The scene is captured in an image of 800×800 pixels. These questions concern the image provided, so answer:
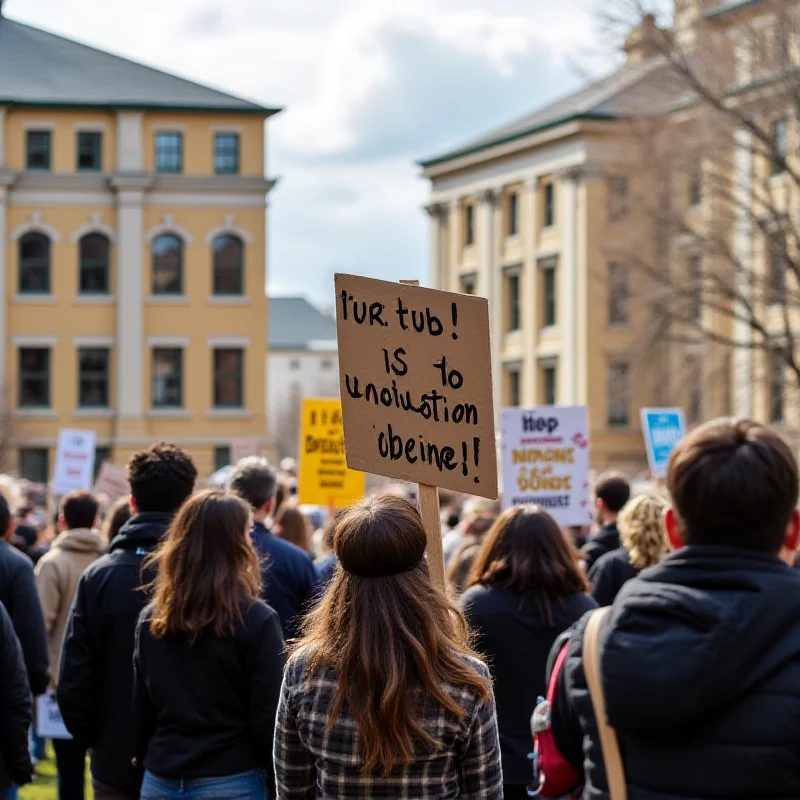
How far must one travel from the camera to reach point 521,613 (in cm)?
625

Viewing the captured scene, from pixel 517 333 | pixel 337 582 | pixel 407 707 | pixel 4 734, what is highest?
pixel 517 333

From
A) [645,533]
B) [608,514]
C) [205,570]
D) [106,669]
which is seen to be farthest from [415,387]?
[608,514]

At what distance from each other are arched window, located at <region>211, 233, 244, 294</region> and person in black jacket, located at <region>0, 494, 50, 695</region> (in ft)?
137

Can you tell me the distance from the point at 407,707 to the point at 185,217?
45.5 metres

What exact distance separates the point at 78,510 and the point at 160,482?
2.81m

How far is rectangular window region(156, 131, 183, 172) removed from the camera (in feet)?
158

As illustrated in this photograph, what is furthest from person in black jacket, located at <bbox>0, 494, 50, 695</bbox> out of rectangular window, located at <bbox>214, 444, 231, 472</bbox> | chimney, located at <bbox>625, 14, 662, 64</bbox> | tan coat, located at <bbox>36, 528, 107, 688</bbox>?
rectangular window, located at <bbox>214, 444, 231, 472</bbox>

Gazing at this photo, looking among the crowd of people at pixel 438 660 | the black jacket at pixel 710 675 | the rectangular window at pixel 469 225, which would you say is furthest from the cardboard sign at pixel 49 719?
the rectangular window at pixel 469 225

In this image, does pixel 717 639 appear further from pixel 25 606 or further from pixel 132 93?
pixel 132 93

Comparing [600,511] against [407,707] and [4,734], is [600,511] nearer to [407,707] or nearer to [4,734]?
[4,734]

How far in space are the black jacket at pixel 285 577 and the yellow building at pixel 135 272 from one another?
4145 cm

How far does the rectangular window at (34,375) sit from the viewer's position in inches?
1933

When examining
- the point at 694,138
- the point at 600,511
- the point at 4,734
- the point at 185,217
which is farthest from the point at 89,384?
the point at 4,734

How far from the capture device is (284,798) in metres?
4.20
